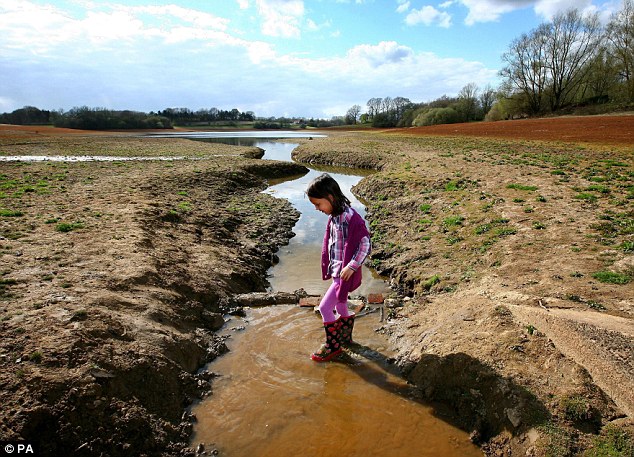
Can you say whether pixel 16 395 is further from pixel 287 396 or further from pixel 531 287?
pixel 531 287

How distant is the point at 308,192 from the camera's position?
15.9 feet

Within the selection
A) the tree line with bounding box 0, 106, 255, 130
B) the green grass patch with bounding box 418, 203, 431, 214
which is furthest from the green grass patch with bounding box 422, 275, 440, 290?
the tree line with bounding box 0, 106, 255, 130

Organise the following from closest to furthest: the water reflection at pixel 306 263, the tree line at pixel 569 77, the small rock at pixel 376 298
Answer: the small rock at pixel 376 298
the water reflection at pixel 306 263
the tree line at pixel 569 77

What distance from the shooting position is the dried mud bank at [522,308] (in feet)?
12.8

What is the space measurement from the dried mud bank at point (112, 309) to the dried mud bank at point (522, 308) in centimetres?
320

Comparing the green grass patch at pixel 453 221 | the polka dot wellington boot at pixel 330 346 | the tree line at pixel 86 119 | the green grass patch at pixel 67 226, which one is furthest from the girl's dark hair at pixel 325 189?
the tree line at pixel 86 119

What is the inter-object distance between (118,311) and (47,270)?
204 centimetres

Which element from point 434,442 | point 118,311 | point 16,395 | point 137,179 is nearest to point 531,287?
point 434,442

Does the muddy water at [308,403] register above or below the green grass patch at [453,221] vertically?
below

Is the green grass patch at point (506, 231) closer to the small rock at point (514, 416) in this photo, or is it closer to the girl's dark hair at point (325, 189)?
the small rock at point (514, 416)

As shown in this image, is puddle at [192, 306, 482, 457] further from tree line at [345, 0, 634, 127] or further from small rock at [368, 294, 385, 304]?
tree line at [345, 0, 634, 127]

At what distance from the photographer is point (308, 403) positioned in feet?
15.6

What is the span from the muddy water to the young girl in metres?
0.44

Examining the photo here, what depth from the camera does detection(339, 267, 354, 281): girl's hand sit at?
4.88m
